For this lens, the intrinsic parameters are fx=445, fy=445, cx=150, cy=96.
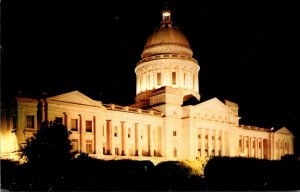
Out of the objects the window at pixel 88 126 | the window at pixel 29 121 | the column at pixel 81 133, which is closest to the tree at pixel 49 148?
the window at pixel 29 121

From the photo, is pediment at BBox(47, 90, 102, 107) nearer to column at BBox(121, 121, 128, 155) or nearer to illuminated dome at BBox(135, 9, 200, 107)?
column at BBox(121, 121, 128, 155)

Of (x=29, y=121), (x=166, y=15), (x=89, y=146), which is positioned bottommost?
(x=89, y=146)

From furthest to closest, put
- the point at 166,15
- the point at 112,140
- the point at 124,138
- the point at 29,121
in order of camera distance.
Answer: the point at 166,15, the point at 124,138, the point at 112,140, the point at 29,121

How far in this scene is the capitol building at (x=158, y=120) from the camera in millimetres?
65438

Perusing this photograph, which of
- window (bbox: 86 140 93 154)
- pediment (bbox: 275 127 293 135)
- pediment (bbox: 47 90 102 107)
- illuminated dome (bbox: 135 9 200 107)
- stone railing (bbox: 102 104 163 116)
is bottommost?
window (bbox: 86 140 93 154)

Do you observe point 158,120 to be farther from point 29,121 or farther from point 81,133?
point 29,121

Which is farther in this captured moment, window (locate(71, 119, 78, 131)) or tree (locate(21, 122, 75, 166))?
window (locate(71, 119, 78, 131))

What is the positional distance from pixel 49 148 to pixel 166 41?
5297 cm

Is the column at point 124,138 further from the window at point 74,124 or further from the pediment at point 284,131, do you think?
the pediment at point 284,131

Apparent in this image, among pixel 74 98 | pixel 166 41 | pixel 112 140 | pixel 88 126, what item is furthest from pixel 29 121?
pixel 166 41

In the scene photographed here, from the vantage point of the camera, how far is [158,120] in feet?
271

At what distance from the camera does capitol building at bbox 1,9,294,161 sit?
65.4 m

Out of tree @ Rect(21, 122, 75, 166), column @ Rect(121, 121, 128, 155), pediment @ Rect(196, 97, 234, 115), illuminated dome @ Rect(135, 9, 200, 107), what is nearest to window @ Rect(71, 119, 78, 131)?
column @ Rect(121, 121, 128, 155)

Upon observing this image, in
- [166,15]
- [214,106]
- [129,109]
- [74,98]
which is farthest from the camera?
[166,15]
